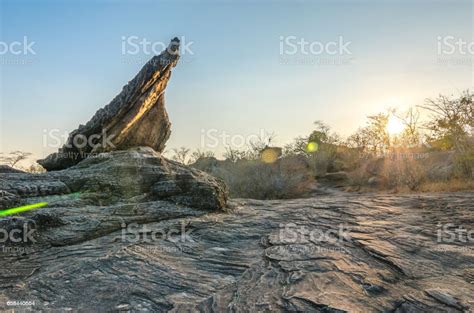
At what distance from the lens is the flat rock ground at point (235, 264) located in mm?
2293

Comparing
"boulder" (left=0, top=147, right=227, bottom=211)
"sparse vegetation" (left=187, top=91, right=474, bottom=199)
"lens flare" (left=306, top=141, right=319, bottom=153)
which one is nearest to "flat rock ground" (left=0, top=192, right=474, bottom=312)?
"boulder" (left=0, top=147, right=227, bottom=211)

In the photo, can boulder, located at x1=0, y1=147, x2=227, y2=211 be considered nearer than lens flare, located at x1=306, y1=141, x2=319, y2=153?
Yes

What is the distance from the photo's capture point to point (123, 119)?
5.89m

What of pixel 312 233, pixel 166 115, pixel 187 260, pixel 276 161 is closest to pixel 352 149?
pixel 276 161

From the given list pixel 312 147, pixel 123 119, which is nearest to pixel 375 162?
pixel 312 147

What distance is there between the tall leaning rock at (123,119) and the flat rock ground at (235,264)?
6.42ft

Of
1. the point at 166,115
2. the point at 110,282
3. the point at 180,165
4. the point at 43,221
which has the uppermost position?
the point at 166,115

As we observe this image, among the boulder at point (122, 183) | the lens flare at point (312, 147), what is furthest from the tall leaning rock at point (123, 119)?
the lens flare at point (312, 147)

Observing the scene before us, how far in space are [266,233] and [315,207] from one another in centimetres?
177

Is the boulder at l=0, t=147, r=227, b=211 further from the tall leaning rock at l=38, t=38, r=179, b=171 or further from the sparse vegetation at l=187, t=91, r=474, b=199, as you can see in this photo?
the sparse vegetation at l=187, t=91, r=474, b=199

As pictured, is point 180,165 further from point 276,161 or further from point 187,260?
point 276,161

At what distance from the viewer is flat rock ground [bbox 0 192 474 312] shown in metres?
2.29

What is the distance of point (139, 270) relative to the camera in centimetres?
279

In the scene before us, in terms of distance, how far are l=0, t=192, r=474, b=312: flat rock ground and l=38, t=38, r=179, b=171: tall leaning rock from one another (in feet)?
6.42
